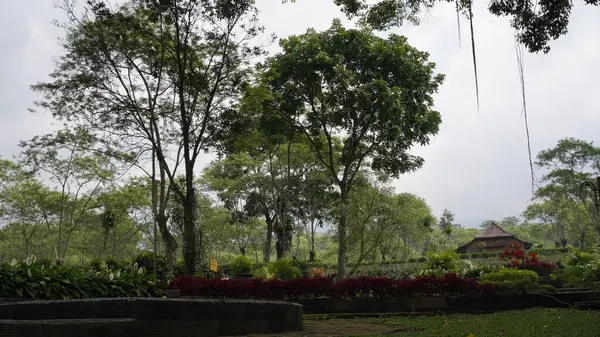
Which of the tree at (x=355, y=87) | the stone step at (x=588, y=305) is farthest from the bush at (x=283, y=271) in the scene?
the stone step at (x=588, y=305)

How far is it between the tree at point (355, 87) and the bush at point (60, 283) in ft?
40.2

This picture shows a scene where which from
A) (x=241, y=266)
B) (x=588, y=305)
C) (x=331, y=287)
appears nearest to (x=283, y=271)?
(x=241, y=266)

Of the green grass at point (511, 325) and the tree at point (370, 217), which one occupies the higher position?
the tree at point (370, 217)

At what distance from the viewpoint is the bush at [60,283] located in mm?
9625

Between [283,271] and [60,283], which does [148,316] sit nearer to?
[60,283]

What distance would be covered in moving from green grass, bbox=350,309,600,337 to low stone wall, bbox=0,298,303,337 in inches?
81.0

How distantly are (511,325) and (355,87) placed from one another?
1624 cm

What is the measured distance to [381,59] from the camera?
23031 millimetres

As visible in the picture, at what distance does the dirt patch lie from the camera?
313 inches

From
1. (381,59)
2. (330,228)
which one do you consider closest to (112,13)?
(381,59)

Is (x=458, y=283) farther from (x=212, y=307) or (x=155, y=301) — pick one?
(x=155, y=301)

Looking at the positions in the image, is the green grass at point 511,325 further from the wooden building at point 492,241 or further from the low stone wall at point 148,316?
the wooden building at point 492,241

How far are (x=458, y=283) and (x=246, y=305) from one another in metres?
5.65

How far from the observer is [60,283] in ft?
32.7
